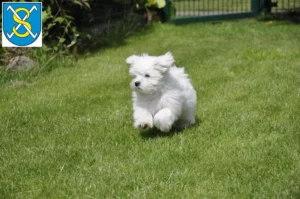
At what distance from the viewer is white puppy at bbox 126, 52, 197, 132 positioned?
4.87m

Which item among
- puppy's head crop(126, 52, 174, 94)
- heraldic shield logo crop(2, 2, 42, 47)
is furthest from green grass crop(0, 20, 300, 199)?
heraldic shield logo crop(2, 2, 42, 47)

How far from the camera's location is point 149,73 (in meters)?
4.88

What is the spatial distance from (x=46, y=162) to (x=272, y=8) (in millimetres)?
13225

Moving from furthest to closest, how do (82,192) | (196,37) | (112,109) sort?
1. (196,37)
2. (112,109)
3. (82,192)

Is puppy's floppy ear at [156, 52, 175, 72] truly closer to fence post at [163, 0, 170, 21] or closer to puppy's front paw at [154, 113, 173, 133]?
puppy's front paw at [154, 113, 173, 133]

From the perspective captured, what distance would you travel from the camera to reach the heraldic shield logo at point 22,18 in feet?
30.0

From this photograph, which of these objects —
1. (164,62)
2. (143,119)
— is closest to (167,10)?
(164,62)

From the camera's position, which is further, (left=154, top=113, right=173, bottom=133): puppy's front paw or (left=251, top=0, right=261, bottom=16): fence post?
(left=251, top=0, right=261, bottom=16): fence post

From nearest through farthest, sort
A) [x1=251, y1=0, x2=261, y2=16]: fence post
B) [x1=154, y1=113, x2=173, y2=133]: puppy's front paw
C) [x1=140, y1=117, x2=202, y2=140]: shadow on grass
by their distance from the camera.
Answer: [x1=154, y1=113, x2=173, y2=133]: puppy's front paw < [x1=140, y1=117, x2=202, y2=140]: shadow on grass < [x1=251, y1=0, x2=261, y2=16]: fence post

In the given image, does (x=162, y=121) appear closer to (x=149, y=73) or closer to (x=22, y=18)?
(x=149, y=73)

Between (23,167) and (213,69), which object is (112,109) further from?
(213,69)

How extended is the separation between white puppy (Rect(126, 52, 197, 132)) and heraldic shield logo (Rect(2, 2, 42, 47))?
4594mm

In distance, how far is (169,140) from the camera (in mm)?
4922

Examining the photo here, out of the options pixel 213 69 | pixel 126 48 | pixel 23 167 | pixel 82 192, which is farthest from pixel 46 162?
pixel 126 48
